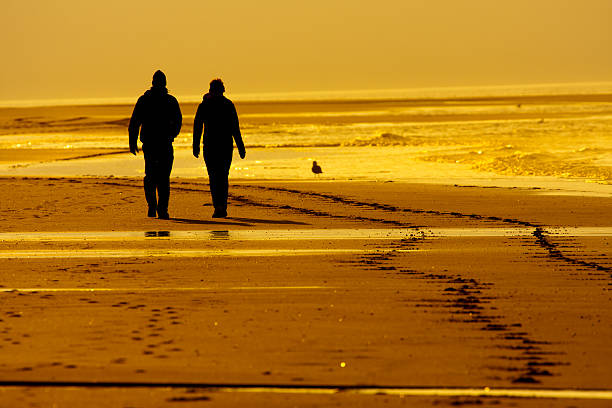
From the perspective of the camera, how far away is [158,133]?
15805 millimetres

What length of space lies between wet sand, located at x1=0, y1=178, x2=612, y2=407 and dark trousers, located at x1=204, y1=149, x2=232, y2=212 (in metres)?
0.29

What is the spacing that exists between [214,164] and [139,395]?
1007 cm

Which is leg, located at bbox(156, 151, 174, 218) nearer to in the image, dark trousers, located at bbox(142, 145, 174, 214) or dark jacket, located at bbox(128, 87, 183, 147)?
dark trousers, located at bbox(142, 145, 174, 214)

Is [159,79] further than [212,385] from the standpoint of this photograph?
Yes

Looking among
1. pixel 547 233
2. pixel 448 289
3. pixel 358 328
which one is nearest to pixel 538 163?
pixel 547 233

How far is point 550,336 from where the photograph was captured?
7320 millimetres

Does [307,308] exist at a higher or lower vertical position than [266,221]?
higher

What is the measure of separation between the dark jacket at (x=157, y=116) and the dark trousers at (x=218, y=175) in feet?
1.91

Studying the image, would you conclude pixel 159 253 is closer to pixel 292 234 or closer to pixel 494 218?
pixel 292 234

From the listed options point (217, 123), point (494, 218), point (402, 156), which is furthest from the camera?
point (402, 156)

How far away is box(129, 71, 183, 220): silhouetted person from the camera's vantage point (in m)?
15.7

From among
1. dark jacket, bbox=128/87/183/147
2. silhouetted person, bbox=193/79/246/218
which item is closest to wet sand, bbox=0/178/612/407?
silhouetted person, bbox=193/79/246/218

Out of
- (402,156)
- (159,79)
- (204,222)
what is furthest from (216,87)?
(402,156)

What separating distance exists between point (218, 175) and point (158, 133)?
920 mm
